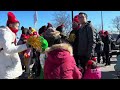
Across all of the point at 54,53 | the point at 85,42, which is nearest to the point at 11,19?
the point at 54,53

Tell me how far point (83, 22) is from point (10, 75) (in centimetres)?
184

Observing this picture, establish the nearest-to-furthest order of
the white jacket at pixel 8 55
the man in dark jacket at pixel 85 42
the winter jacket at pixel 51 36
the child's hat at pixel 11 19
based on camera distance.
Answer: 1. the winter jacket at pixel 51 36
2. the white jacket at pixel 8 55
3. the child's hat at pixel 11 19
4. the man in dark jacket at pixel 85 42

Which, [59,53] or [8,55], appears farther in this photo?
[8,55]

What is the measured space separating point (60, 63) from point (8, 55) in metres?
1.23

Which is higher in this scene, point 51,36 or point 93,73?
point 51,36

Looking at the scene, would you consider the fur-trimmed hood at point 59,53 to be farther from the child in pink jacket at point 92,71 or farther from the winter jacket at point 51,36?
the child in pink jacket at point 92,71

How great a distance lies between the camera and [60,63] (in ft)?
11.2

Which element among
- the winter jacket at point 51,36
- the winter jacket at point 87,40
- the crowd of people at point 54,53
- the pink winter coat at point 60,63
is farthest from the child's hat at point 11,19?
the winter jacket at point 87,40

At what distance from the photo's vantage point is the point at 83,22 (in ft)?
18.5

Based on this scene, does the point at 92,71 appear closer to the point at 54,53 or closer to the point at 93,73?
the point at 93,73

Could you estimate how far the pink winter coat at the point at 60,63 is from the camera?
11.2 feet

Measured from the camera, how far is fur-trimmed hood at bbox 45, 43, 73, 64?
3.43 m
